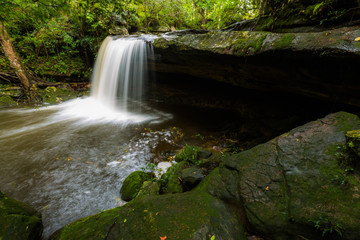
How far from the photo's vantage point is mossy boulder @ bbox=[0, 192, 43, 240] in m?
1.73

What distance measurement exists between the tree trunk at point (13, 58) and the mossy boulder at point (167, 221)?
949 centimetres

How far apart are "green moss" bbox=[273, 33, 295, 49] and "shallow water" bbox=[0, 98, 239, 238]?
12.5 feet

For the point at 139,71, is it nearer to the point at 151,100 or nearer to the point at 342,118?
the point at 151,100

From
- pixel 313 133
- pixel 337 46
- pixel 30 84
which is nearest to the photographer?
pixel 313 133

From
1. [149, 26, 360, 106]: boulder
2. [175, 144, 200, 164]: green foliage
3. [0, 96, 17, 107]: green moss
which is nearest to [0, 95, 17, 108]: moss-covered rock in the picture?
[0, 96, 17, 107]: green moss

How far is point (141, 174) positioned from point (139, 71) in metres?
6.43

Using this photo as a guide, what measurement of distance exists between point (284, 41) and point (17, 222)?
5269 mm

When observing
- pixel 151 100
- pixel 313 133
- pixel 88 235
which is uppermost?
pixel 313 133

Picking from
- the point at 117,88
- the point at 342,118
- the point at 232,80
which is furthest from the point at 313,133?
the point at 117,88

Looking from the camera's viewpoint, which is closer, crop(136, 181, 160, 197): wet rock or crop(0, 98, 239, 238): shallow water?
crop(136, 181, 160, 197): wet rock

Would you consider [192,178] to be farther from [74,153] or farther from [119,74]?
[119,74]

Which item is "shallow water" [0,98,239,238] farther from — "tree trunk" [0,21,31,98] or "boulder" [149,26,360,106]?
"boulder" [149,26,360,106]

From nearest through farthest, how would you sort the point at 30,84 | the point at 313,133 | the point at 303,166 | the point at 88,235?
the point at 88,235, the point at 303,166, the point at 313,133, the point at 30,84

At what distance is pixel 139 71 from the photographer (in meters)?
8.20
